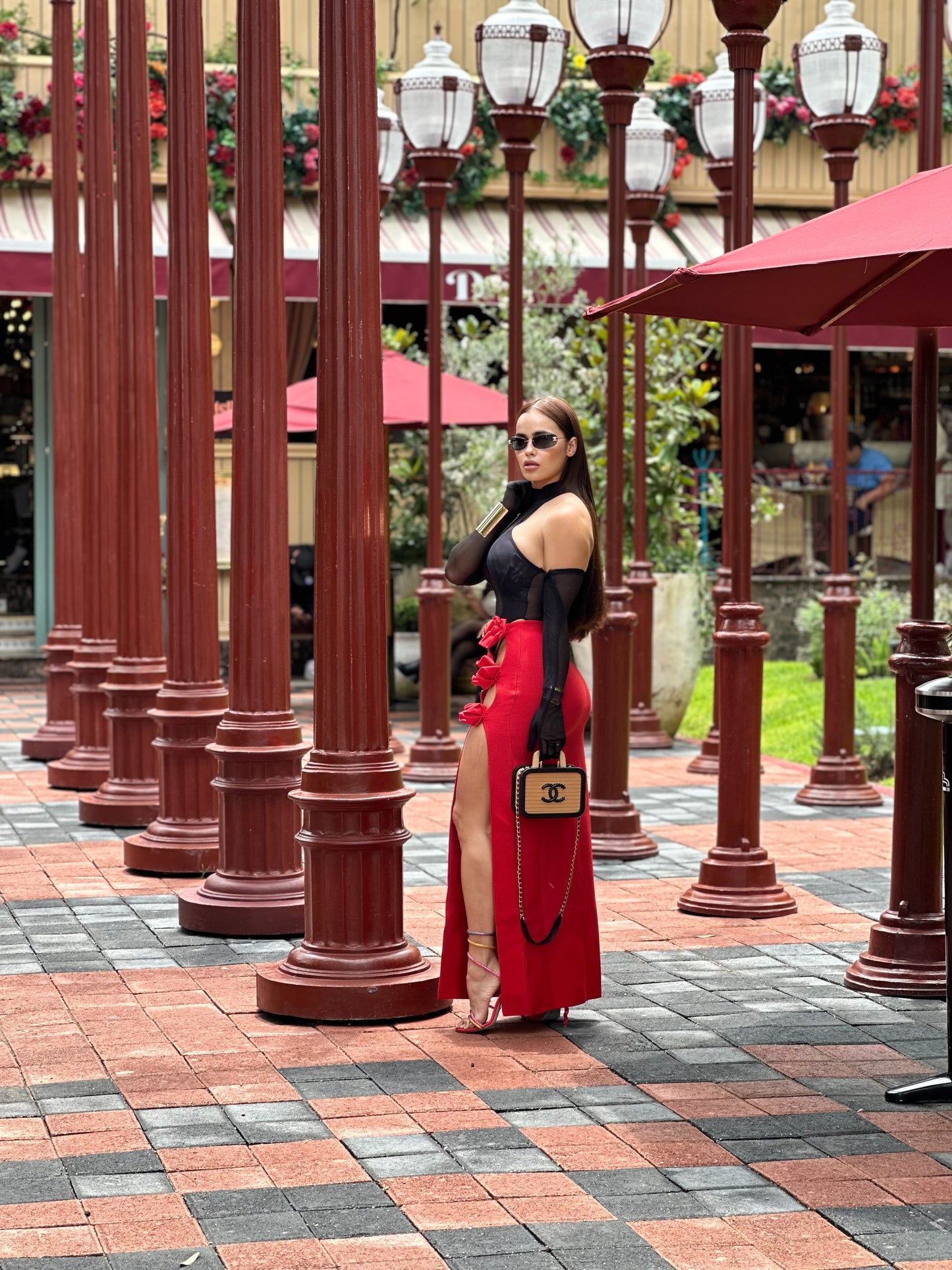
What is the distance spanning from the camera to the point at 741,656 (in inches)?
304

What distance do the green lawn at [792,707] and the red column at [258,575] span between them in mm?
6174

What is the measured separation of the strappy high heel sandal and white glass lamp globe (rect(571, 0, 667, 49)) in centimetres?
479

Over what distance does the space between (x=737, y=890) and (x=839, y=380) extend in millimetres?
3862

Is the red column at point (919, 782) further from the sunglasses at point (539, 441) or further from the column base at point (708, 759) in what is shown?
the column base at point (708, 759)

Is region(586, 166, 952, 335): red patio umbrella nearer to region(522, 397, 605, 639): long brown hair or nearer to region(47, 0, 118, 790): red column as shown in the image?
region(522, 397, 605, 639): long brown hair

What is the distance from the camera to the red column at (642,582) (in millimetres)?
12688

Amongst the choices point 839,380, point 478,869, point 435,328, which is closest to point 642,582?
point 435,328

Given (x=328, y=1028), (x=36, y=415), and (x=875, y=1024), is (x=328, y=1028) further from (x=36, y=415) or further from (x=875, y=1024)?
(x=36, y=415)

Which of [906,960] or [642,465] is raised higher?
[642,465]

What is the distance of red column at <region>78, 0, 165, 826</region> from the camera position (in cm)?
916

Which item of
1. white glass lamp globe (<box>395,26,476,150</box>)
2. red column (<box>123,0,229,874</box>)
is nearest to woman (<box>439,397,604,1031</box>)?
red column (<box>123,0,229,874</box>)

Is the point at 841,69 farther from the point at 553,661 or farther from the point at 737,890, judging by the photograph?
the point at 553,661

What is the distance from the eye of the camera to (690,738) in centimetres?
1442

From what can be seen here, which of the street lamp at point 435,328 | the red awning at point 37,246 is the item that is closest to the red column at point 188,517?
the street lamp at point 435,328
